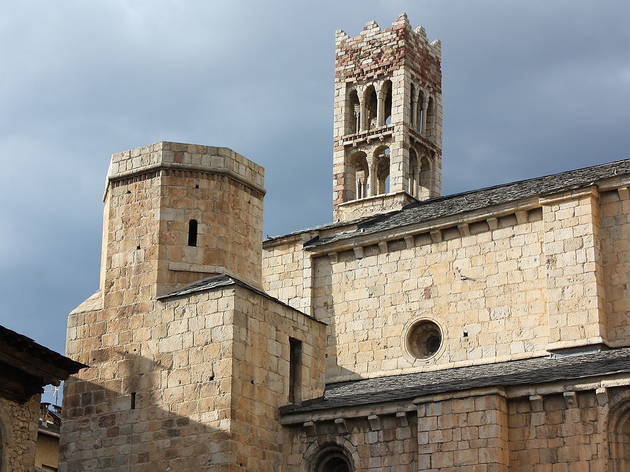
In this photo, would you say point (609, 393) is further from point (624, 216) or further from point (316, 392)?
point (316, 392)

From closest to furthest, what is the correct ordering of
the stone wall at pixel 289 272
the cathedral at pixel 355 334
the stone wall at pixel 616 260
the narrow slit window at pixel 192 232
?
the cathedral at pixel 355 334 → the stone wall at pixel 616 260 → the narrow slit window at pixel 192 232 → the stone wall at pixel 289 272

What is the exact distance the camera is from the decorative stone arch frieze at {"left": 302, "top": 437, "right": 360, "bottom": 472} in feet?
78.9

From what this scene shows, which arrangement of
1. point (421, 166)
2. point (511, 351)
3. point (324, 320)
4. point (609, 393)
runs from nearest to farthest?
point (609, 393) < point (511, 351) < point (324, 320) < point (421, 166)

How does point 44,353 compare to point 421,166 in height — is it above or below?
below

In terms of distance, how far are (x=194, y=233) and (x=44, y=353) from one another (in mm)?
6122

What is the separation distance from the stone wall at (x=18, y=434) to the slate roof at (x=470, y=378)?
18.9ft

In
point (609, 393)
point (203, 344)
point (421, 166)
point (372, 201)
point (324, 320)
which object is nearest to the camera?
point (609, 393)

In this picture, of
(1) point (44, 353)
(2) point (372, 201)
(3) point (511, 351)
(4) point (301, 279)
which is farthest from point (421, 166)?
(1) point (44, 353)

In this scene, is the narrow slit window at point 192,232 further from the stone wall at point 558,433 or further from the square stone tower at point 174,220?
the stone wall at point 558,433

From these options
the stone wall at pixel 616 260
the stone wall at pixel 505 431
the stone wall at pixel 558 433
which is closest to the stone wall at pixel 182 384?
the stone wall at pixel 505 431

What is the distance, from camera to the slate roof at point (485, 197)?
1061 inches

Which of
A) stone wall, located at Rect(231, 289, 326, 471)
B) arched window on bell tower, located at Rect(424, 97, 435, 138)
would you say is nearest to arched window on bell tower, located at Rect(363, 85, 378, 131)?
arched window on bell tower, located at Rect(424, 97, 435, 138)

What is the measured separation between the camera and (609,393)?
21109 millimetres

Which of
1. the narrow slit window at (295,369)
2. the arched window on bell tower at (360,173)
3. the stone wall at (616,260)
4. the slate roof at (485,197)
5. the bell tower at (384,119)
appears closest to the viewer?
the stone wall at (616,260)
